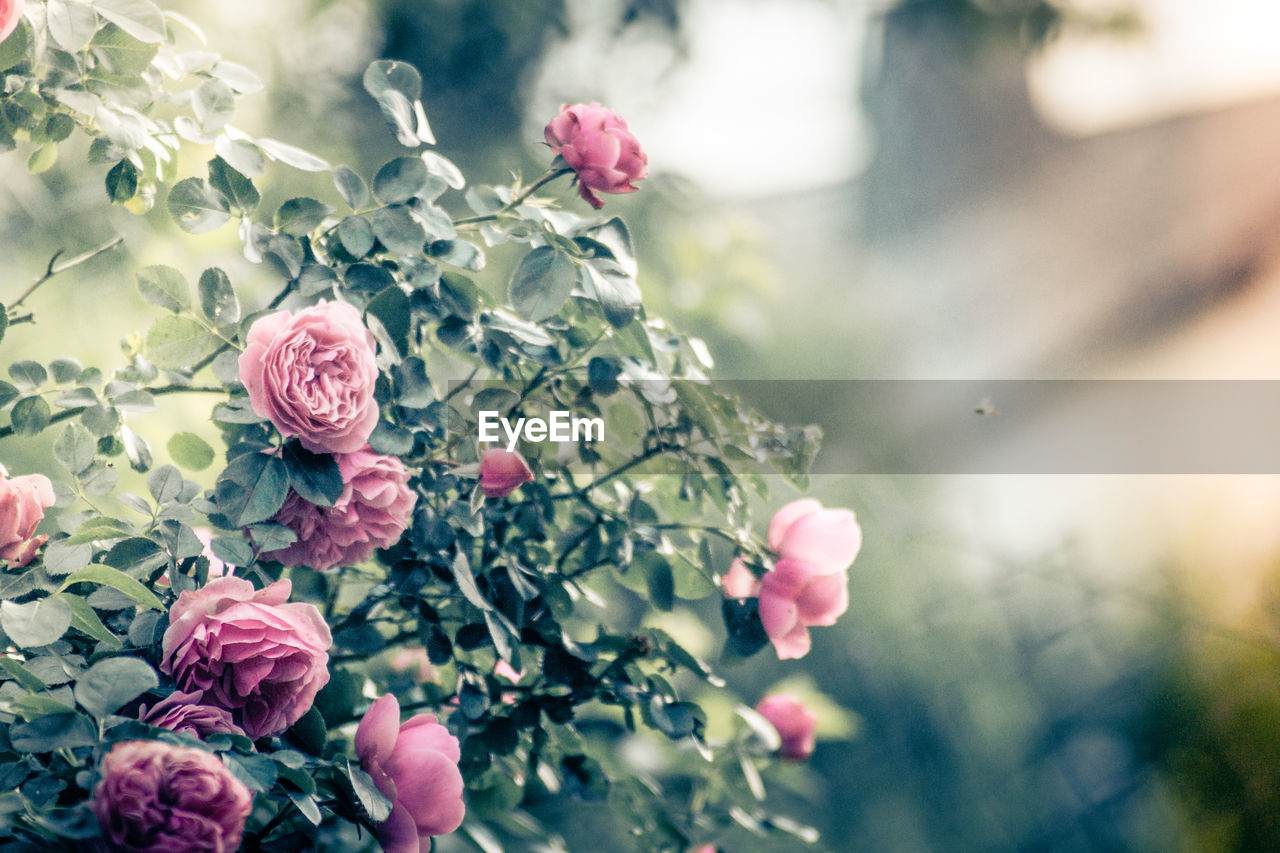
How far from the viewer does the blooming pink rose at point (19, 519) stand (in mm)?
532

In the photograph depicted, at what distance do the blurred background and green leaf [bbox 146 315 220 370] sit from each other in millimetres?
739

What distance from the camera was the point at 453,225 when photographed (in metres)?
0.62

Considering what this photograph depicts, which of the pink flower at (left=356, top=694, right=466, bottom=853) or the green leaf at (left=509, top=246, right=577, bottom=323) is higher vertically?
the green leaf at (left=509, top=246, right=577, bottom=323)

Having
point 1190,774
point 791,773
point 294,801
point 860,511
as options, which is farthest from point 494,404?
point 1190,774

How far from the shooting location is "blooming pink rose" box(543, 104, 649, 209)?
60cm

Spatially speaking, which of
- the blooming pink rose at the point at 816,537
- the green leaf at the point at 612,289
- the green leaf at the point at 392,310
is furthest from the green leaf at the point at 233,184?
the blooming pink rose at the point at 816,537

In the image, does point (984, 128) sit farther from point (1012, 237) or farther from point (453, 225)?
point (453, 225)

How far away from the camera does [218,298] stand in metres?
0.55

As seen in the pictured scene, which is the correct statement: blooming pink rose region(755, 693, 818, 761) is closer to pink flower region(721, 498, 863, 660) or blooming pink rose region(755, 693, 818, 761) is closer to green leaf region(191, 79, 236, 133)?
pink flower region(721, 498, 863, 660)

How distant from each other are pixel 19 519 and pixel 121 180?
0.80ft

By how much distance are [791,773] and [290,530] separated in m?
0.70

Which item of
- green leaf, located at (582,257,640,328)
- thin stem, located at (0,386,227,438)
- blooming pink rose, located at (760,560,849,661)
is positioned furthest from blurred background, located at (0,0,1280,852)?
green leaf, located at (582,257,640,328)

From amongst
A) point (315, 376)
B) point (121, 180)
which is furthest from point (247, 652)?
point (121, 180)

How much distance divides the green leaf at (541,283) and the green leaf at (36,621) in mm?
304
